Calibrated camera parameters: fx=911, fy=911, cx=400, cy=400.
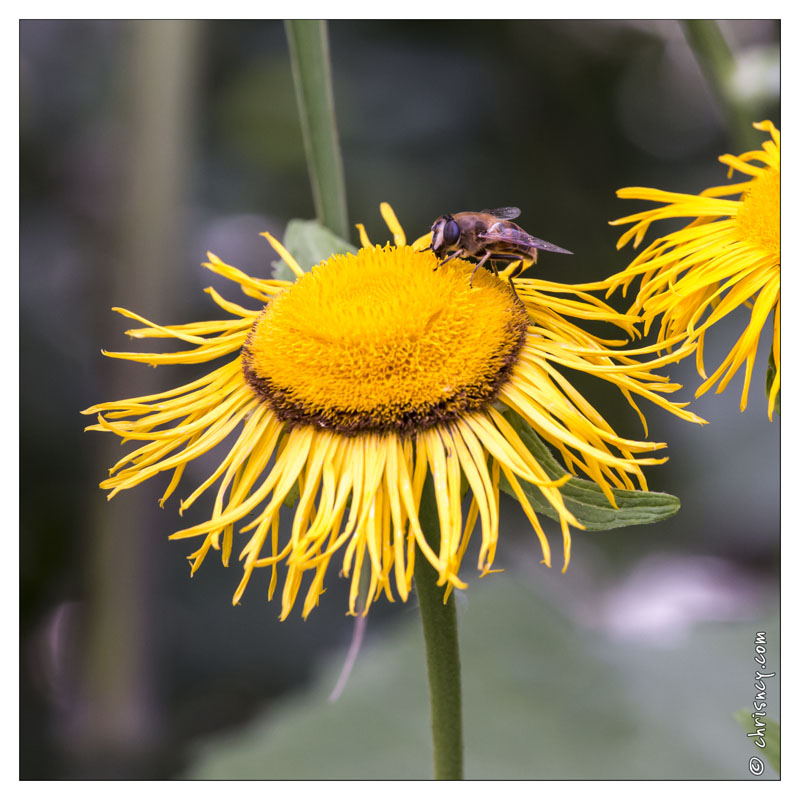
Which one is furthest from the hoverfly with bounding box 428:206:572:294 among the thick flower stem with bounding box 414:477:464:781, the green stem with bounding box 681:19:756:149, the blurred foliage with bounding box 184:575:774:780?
the blurred foliage with bounding box 184:575:774:780

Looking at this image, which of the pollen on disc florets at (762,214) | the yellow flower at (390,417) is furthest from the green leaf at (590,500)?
the pollen on disc florets at (762,214)

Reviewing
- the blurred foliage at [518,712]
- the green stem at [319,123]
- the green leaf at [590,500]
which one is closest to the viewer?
the green leaf at [590,500]

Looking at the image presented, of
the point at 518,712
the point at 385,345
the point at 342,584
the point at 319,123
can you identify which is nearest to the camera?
the point at 385,345

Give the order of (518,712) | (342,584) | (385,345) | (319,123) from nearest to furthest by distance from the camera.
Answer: (385,345) < (319,123) < (518,712) < (342,584)

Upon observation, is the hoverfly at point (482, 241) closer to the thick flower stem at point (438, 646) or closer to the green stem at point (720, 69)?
the thick flower stem at point (438, 646)

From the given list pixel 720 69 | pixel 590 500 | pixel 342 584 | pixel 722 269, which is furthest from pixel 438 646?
pixel 342 584

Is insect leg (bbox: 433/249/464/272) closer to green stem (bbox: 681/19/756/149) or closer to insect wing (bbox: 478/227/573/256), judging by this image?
insect wing (bbox: 478/227/573/256)

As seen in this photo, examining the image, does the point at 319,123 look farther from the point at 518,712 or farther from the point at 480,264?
A: the point at 518,712
